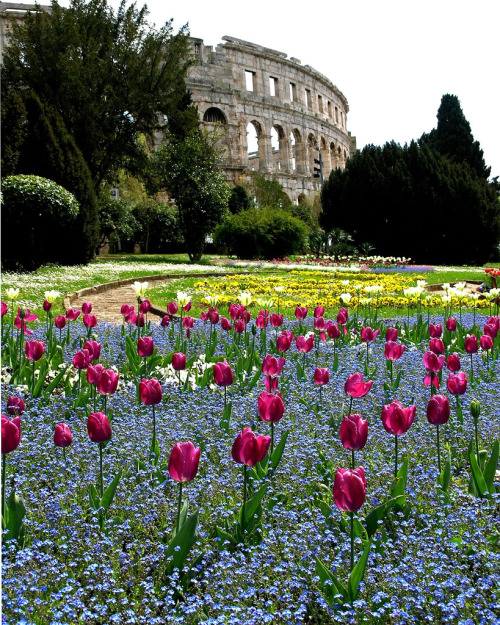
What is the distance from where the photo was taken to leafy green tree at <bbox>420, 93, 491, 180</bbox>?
117ft

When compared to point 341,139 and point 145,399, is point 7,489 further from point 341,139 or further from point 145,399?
point 341,139

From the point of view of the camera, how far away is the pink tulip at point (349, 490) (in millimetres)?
1537

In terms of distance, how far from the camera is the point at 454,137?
1421 inches

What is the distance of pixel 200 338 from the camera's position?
566cm

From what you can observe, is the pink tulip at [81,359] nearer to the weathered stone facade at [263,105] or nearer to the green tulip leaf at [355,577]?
the green tulip leaf at [355,577]

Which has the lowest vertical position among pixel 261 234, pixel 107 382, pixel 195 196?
pixel 107 382

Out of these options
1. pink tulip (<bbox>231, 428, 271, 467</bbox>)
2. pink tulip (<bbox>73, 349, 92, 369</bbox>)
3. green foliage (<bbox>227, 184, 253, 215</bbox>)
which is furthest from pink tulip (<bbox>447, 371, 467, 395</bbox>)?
green foliage (<bbox>227, 184, 253, 215</bbox>)

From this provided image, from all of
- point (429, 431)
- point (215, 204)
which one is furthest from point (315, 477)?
point (215, 204)

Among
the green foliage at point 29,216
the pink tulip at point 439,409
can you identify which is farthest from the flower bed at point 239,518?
the green foliage at point 29,216

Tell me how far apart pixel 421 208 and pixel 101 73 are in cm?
1438

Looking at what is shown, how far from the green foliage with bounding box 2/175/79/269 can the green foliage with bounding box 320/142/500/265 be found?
51.4 feet

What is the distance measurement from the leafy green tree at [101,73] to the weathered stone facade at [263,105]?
35.9ft

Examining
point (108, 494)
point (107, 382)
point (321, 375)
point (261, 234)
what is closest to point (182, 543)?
point (108, 494)

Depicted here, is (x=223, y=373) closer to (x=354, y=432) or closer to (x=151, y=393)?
(x=151, y=393)
